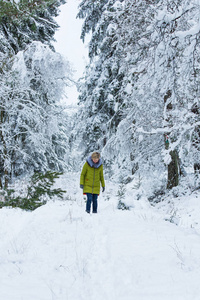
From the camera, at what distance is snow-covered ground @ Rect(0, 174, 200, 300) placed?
2193 mm

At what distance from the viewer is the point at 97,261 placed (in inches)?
114

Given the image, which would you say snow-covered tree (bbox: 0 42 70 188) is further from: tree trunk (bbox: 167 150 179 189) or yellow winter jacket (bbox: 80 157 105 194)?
tree trunk (bbox: 167 150 179 189)

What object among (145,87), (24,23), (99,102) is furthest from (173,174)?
(24,23)

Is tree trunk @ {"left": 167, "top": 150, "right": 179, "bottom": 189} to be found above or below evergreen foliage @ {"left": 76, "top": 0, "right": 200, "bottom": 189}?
below

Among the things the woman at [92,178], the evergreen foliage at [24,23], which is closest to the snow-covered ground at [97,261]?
the woman at [92,178]

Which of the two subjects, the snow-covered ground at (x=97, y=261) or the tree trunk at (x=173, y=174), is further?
the tree trunk at (x=173, y=174)

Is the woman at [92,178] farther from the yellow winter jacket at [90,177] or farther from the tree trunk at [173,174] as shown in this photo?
the tree trunk at [173,174]

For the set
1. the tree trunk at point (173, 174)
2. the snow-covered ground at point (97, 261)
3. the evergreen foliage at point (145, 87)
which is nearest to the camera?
the snow-covered ground at point (97, 261)

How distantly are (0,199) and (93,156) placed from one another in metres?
3.32

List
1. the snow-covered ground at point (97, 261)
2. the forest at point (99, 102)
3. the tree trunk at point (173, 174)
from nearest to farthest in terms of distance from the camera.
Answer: the snow-covered ground at point (97, 261) → the forest at point (99, 102) → the tree trunk at point (173, 174)

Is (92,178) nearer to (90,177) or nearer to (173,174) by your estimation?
(90,177)

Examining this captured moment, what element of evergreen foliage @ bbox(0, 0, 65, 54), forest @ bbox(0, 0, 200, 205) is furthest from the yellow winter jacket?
evergreen foliage @ bbox(0, 0, 65, 54)

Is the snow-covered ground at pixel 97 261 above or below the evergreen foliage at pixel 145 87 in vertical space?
below

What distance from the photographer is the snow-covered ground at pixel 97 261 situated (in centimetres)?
219
